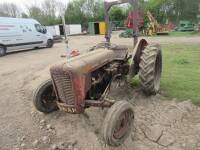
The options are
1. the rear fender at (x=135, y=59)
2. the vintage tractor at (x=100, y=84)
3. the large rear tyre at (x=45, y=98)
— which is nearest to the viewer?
the vintage tractor at (x=100, y=84)

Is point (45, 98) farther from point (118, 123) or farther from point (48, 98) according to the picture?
point (118, 123)

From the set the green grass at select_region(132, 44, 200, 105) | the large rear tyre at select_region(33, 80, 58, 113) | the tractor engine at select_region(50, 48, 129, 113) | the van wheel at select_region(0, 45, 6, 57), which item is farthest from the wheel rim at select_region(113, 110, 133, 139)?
the van wheel at select_region(0, 45, 6, 57)

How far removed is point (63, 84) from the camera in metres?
3.88

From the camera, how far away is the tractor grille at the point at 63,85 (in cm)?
382

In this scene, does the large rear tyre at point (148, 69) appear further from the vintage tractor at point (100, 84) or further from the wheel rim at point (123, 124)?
the wheel rim at point (123, 124)

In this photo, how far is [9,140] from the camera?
4.25m

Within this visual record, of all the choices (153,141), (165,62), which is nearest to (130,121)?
(153,141)

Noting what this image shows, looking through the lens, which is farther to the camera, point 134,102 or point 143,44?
point 143,44

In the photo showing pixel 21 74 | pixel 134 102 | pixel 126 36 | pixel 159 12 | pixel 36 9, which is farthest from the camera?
pixel 36 9

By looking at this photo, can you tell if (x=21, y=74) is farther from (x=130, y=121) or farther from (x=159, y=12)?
(x=159, y=12)

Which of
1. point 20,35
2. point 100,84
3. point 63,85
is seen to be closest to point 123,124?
point 100,84

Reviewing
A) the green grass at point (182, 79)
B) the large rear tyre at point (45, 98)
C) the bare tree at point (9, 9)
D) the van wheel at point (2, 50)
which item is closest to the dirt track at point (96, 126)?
the large rear tyre at point (45, 98)

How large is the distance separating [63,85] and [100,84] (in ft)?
3.02

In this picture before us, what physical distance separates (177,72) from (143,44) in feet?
7.28
